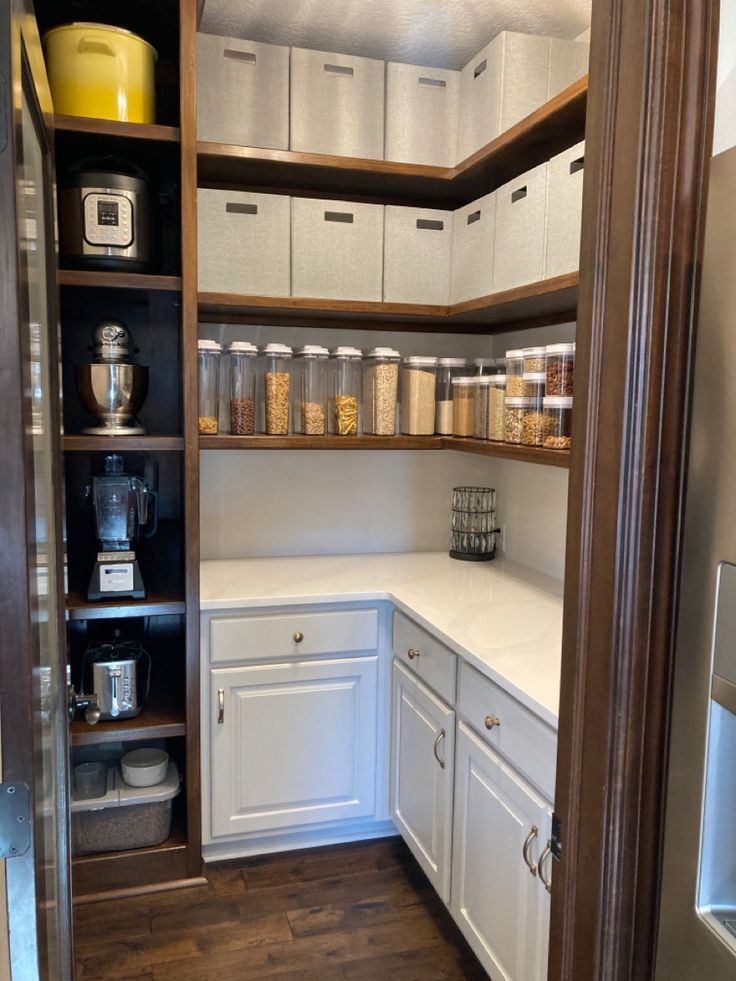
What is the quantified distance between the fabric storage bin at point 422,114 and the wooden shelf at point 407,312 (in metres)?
0.46

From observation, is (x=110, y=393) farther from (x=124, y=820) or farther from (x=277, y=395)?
(x=124, y=820)

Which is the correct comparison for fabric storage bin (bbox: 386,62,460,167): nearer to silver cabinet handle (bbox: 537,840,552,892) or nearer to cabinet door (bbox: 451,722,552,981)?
cabinet door (bbox: 451,722,552,981)

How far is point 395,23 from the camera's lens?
2.24m

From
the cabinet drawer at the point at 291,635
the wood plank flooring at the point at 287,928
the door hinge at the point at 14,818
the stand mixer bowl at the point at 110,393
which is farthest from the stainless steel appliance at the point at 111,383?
the door hinge at the point at 14,818

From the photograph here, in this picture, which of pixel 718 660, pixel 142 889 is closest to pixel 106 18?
pixel 718 660

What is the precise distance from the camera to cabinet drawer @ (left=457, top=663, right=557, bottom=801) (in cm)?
151

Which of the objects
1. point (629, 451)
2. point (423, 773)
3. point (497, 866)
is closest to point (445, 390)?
point (423, 773)

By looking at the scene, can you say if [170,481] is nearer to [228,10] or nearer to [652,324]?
[228,10]

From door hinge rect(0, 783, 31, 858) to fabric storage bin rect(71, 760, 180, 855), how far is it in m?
1.58

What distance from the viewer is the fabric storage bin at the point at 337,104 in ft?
7.54

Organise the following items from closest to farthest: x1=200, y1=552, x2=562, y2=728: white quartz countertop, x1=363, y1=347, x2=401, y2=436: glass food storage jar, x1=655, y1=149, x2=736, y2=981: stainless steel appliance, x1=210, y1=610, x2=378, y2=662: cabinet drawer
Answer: x1=655, y1=149, x2=736, y2=981: stainless steel appliance
x1=200, y1=552, x2=562, y2=728: white quartz countertop
x1=210, y1=610, x2=378, y2=662: cabinet drawer
x1=363, y1=347, x2=401, y2=436: glass food storage jar

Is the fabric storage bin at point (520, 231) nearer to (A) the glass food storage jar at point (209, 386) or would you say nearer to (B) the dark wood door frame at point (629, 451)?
(A) the glass food storage jar at point (209, 386)

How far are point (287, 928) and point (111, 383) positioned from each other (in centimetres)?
156

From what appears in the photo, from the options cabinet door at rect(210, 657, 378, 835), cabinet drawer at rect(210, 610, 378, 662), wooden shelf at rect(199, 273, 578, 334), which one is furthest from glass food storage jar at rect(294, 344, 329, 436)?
cabinet door at rect(210, 657, 378, 835)
